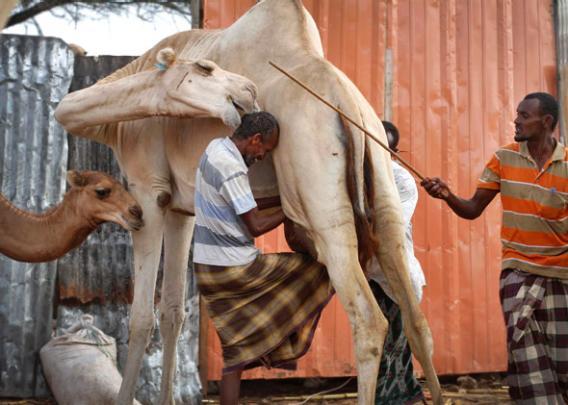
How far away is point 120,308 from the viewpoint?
21.5 ft

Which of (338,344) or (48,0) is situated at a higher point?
(48,0)

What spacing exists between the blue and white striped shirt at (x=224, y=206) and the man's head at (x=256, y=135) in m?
0.06

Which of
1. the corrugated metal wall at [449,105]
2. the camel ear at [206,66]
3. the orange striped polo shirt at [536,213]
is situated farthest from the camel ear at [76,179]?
the orange striped polo shirt at [536,213]

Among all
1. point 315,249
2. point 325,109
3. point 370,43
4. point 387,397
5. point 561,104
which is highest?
point 370,43

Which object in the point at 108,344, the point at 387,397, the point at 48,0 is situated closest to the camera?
the point at 387,397

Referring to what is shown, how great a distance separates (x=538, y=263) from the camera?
4566 mm

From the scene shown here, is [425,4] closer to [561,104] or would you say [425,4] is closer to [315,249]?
[561,104]

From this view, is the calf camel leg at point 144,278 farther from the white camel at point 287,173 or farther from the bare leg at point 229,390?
the bare leg at point 229,390

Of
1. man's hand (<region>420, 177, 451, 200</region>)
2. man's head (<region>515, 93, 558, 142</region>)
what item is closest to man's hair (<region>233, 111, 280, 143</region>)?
man's hand (<region>420, 177, 451, 200</region>)

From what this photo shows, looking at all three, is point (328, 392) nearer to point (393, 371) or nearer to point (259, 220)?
point (393, 371)

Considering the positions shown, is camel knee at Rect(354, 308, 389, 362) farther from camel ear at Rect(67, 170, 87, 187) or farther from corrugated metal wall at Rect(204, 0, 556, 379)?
corrugated metal wall at Rect(204, 0, 556, 379)

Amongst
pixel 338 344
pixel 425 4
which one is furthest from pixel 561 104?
pixel 338 344

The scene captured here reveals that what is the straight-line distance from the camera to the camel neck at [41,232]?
5277 mm

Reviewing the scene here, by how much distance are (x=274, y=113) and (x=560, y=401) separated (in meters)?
2.36
